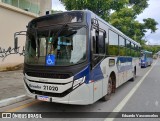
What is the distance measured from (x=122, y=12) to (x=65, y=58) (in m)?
25.7

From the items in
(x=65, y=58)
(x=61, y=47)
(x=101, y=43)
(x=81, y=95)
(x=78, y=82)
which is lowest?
(x=81, y=95)

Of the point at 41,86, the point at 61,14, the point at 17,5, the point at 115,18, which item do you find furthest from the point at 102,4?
the point at 115,18

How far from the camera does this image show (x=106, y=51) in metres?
7.45

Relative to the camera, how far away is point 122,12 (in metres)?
30.0

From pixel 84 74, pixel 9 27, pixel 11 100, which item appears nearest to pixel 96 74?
pixel 84 74

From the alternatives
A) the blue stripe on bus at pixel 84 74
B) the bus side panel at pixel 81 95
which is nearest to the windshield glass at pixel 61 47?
the blue stripe on bus at pixel 84 74

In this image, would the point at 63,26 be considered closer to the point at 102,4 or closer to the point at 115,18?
the point at 102,4

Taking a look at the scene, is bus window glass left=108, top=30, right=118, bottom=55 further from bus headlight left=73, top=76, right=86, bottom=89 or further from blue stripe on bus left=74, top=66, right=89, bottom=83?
bus headlight left=73, top=76, right=86, bottom=89

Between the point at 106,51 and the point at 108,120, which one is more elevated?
the point at 106,51

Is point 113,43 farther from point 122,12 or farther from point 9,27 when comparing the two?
point 122,12

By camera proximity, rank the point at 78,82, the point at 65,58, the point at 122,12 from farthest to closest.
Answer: the point at 122,12 < the point at 65,58 < the point at 78,82

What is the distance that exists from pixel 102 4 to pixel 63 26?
10.6 meters

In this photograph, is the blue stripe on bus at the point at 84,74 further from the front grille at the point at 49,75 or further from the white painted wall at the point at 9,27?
the white painted wall at the point at 9,27

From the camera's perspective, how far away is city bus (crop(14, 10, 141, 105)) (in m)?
5.75
